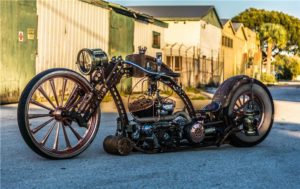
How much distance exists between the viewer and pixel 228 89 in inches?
296

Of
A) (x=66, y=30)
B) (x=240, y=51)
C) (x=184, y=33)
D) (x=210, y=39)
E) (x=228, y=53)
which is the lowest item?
(x=66, y=30)

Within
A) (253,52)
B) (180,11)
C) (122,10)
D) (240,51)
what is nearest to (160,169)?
(122,10)

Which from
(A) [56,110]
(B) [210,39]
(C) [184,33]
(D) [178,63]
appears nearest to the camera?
(A) [56,110]

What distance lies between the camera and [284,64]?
85.6m

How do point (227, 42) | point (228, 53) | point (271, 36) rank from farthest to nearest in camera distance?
point (271, 36), point (228, 53), point (227, 42)

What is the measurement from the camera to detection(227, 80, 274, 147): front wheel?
24.5 feet

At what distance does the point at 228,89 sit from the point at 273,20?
78.3 metres

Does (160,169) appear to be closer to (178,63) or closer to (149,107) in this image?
(149,107)

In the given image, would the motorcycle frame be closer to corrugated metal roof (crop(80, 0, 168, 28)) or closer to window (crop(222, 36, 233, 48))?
corrugated metal roof (crop(80, 0, 168, 28))

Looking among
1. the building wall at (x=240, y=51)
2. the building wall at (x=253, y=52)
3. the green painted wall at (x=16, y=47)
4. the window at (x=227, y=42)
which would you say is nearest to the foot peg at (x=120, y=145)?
the green painted wall at (x=16, y=47)

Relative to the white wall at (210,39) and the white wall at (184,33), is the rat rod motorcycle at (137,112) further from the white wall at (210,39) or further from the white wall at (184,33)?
the white wall at (210,39)

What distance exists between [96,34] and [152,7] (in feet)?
93.2

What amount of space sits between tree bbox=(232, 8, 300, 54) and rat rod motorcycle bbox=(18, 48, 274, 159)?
73844mm

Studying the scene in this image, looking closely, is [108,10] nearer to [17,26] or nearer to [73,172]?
[17,26]
